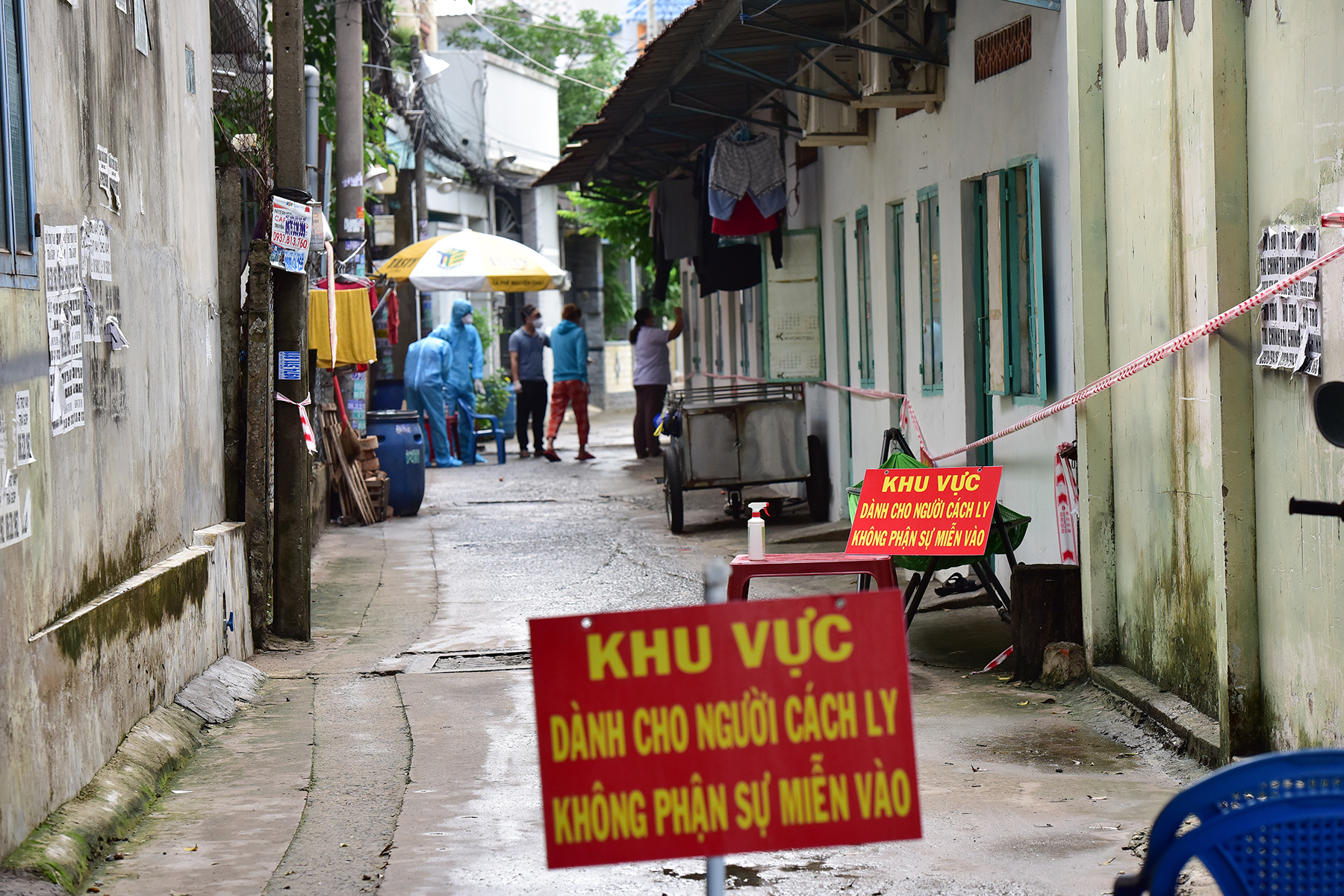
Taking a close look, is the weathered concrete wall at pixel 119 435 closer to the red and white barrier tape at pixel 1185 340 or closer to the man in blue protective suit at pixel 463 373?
the red and white barrier tape at pixel 1185 340

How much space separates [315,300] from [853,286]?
4146 mm

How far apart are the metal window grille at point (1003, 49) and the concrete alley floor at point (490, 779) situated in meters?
2.49

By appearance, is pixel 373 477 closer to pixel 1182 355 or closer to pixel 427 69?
pixel 1182 355

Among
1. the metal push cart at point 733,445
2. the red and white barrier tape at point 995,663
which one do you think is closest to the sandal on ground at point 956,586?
the red and white barrier tape at point 995,663

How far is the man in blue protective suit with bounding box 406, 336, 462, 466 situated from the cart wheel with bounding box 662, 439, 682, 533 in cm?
652

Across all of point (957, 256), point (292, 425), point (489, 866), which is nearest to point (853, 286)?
point (957, 256)

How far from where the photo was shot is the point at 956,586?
8266 millimetres

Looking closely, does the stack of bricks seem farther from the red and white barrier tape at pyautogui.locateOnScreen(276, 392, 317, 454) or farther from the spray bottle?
the spray bottle

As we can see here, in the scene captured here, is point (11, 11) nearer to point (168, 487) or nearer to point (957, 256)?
point (168, 487)

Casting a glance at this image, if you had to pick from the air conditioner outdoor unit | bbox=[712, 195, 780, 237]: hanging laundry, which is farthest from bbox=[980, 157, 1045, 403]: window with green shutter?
bbox=[712, 195, 780, 237]: hanging laundry

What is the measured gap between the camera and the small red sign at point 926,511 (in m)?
6.93

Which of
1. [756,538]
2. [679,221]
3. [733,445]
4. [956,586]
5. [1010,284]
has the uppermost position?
[679,221]

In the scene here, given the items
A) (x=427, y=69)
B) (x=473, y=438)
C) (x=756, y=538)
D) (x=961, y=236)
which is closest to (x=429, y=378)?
(x=473, y=438)

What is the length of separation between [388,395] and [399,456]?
4.36 meters
